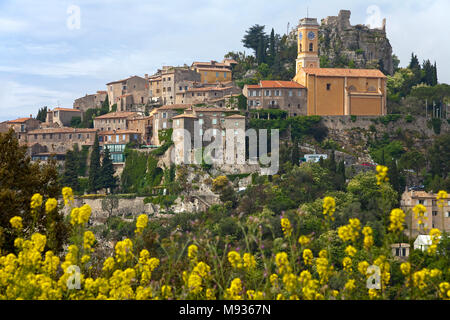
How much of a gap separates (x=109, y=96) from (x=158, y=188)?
73.7 ft

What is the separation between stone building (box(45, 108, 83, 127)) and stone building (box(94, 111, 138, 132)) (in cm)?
517

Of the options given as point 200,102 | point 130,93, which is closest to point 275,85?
point 200,102

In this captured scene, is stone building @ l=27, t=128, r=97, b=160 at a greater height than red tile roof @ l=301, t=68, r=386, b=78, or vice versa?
red tile roof @ l=301, t=68, r=386, b=78

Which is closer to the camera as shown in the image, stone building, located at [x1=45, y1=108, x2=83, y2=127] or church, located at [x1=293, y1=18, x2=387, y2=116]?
church, located at [x1=293, y1=18, x2=387, y2=116]

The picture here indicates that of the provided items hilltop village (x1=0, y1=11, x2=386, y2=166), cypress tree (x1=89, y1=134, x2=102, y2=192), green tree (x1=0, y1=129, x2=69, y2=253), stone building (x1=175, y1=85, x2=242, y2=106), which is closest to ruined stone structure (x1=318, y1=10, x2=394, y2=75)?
hilltop village (x1=0, y1=11, x2=386, y2=166)

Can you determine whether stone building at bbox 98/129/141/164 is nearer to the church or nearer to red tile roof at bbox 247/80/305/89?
red tile roof at bbox 247/80/305/89

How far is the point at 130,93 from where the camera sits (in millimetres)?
84250

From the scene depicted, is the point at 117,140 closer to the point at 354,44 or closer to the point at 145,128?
the point at 145,128

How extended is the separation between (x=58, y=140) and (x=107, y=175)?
30.4 feet

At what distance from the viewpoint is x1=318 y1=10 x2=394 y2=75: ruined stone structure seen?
88.2 m

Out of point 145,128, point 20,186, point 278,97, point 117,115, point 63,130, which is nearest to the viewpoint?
point 20,186

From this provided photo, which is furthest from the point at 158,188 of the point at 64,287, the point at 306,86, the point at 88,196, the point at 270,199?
the point at 64,287
